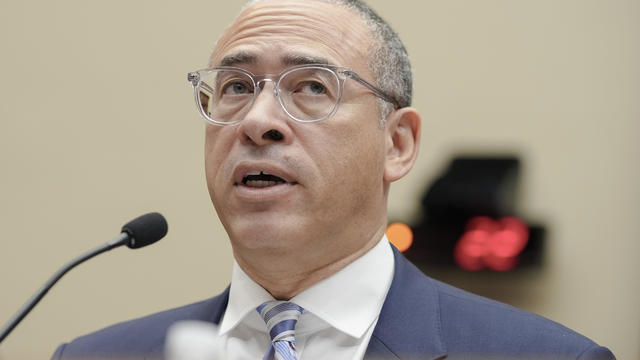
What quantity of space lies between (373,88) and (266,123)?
11.5 inches

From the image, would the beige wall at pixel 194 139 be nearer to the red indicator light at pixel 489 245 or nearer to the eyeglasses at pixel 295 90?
the red indicator light at pixel 489 245

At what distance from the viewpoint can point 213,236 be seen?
4.04m

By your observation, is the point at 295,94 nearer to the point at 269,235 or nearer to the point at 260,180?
the point at 260,180

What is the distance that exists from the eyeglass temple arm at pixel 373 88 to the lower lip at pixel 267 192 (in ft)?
0.94

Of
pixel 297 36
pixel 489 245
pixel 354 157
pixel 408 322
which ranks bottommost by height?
pixel 489 245

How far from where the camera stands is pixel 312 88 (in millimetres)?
1806

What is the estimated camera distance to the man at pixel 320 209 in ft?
5.69

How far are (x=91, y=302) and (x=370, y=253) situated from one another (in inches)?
98.3

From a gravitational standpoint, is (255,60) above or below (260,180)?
above

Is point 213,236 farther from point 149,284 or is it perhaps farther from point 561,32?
point 561,32

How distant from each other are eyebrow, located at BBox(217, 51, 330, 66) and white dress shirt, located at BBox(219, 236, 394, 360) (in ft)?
1.48

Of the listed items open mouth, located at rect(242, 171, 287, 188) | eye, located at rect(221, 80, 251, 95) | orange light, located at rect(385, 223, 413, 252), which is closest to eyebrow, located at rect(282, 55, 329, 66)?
eye, located at rect(221, 80, 251, 95)

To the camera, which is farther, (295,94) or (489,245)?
(489,245)

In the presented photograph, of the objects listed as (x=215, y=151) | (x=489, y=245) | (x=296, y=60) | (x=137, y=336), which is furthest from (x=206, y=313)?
(x=489, y=245)
